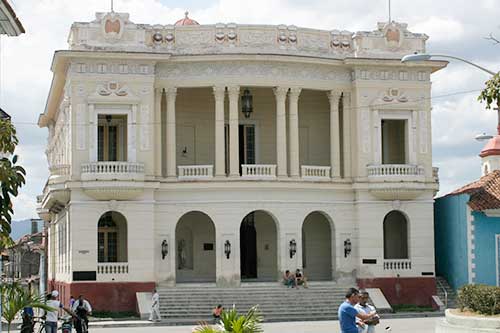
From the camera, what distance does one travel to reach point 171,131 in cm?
4700

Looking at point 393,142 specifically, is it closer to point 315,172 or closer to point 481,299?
point 315,172

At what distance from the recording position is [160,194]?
1839 inches

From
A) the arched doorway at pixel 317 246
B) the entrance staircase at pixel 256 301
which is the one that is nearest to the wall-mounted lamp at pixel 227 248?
the entrance staircase at pixel 256 301

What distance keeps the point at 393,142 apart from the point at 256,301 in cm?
1130

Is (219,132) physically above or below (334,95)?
below

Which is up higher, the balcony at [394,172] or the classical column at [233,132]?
the classical column at [233,132]

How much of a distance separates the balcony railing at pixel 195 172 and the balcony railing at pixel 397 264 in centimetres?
868

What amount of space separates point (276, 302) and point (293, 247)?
10.9ft

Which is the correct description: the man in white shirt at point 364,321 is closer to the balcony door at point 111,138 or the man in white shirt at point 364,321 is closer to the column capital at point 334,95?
the column capital at point 334,95

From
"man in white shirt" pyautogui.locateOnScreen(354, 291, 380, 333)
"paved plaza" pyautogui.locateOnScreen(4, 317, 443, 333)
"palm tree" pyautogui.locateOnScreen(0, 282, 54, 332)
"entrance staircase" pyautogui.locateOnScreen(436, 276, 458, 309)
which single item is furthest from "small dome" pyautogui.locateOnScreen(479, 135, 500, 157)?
"palm tree" pyautogui.locateOnScreen(0, 282, 54, 332)

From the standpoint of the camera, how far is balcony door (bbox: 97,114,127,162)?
47906 millimetres

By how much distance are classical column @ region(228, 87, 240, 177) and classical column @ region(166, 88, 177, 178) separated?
247 centimetres

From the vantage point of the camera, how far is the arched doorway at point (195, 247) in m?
49.3

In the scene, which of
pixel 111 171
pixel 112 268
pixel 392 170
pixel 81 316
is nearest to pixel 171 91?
pixel 111 171
